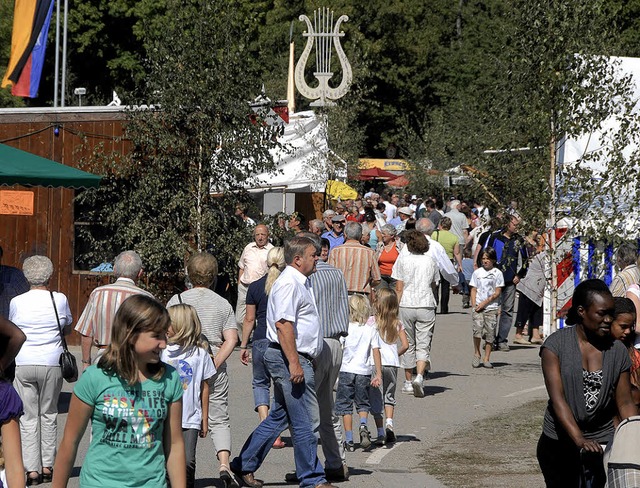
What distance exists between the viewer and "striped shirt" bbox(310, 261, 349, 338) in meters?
9.37

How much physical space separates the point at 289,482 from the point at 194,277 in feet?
6.06

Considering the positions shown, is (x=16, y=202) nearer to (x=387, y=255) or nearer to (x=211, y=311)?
(x=387, y=255)

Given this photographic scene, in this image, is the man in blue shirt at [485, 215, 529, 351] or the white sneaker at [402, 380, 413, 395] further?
the man in blue shirt at [485, 215, 529, 351]

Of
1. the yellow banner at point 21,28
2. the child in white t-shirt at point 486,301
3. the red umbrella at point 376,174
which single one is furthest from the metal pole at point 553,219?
the red umbrella at point 376,174

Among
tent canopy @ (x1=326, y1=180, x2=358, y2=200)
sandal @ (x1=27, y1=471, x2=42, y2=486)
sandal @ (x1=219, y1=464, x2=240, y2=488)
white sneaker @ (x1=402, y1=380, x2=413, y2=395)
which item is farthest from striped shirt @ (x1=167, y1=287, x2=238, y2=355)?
tent canopy @ (x1=326, y1=180, x2=358, y2=200)

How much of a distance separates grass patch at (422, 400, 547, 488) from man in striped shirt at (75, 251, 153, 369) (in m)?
2.91

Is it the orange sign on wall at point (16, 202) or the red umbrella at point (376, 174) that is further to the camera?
the red umbrella at point (376, 174)

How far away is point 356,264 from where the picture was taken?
1391 cm

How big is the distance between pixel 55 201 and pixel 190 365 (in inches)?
423

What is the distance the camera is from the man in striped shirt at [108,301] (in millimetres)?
8492

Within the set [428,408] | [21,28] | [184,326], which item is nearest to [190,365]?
[184,326]

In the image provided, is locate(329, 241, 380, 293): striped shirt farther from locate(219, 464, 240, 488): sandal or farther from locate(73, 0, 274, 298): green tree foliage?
locate(219, 464, 240, 488): sandal

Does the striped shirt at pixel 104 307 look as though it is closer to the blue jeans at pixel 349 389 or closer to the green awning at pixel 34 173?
the blue jeans at pixel 349 389

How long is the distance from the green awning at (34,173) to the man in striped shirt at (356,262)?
2.99 metres
